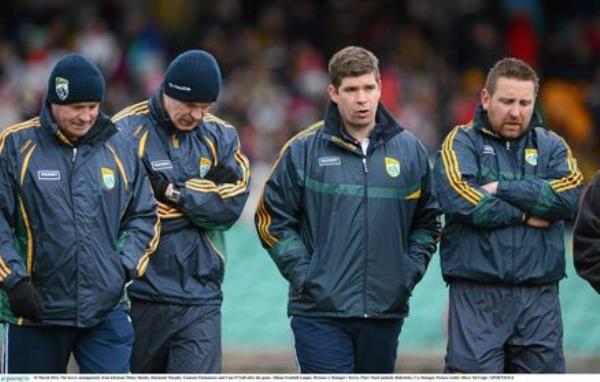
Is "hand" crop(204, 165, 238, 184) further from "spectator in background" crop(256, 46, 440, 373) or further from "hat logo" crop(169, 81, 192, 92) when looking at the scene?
"hat logo" crop(169, 81, 192, 92)

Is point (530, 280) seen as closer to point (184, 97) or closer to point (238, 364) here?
point (184, 97)

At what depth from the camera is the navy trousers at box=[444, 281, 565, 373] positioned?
9.67 m

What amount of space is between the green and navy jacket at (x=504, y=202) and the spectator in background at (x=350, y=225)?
0.21 m

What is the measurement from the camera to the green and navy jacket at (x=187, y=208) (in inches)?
392

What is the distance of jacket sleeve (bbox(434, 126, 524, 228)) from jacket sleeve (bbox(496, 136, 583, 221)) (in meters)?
0.05

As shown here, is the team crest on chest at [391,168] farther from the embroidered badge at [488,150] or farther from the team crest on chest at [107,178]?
the team crest on chest at [107,178]

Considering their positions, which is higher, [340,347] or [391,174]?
[391,174]

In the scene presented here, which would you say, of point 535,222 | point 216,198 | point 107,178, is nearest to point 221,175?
point 216,198

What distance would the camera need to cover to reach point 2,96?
61.3ft

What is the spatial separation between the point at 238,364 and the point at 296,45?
7761mm

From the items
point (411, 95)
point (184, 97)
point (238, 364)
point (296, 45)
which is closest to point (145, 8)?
point (296, 45)

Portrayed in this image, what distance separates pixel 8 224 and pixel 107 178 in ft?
1.77

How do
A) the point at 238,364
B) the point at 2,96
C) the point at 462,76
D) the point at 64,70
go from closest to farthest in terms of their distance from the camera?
1. the point at 64,70
2. the point at 238,364
3. the point at 2,96
4. the point at 462,76

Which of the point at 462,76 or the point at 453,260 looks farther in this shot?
the point at 462,76
